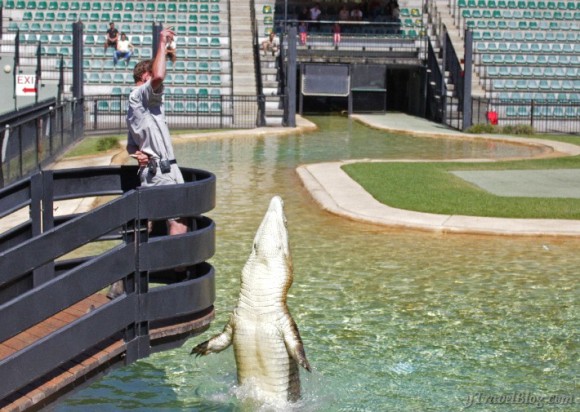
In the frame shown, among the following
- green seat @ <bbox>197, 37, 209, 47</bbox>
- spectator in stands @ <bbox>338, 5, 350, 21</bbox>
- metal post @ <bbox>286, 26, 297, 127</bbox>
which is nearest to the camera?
metal post @ <bbox>286, 26, 297, 127</bbox>

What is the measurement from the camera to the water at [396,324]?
7883 mm

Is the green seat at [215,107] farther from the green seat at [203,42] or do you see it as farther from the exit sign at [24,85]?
the exit sign at [24,85]

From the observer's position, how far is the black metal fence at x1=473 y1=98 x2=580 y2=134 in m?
33.7

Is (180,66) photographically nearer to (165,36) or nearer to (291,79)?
(291,79)

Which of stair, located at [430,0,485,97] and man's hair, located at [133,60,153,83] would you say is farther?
stair, located at [430,0,485,97]

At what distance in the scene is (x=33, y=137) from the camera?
19047 millimetres

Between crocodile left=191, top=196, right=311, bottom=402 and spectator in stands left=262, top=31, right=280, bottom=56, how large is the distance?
3120 centimetres

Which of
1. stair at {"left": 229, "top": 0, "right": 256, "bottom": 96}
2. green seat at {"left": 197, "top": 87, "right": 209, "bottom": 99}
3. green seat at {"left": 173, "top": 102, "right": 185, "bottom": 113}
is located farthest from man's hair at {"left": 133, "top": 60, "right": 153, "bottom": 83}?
stair at {"left": 229, "top": 0, "right": 256, "bottom": 96}

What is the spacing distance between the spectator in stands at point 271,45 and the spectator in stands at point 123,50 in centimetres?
454

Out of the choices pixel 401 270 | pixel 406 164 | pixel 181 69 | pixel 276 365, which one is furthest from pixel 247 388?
pixel 181 69

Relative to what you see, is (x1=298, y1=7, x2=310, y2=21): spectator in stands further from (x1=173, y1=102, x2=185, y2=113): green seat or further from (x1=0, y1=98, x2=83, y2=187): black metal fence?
(x1=0, y1=98, x2=83, y2=187): black metal fence

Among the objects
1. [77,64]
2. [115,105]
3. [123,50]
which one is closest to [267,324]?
[77,64]

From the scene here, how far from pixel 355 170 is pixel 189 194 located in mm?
14117

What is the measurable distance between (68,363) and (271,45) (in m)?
32.8
